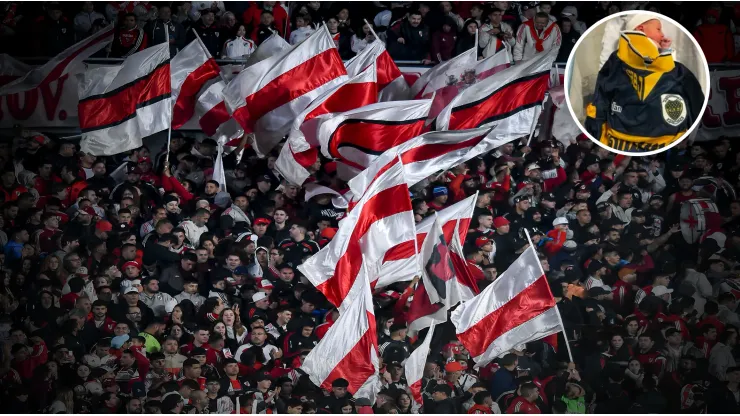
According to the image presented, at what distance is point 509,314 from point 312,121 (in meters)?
3.93

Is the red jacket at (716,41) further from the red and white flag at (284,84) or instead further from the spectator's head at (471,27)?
the red and white flag at (284,84)

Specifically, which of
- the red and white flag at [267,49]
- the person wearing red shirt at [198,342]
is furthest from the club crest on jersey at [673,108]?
the person wearing red shirt at [198,342]

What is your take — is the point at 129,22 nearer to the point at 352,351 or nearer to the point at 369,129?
the point at 369,129

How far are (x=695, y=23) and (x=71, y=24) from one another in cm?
908

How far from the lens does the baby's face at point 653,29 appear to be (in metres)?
16.1

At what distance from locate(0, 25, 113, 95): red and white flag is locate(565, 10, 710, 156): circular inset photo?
6.02m

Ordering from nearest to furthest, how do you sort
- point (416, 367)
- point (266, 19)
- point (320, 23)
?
point (416, 367)
point (266, 19)
point (320, 23)

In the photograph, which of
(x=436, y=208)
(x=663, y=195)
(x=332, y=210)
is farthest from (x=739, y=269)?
(x=332, y=210)

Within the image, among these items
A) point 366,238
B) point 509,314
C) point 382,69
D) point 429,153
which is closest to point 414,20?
point 382,69

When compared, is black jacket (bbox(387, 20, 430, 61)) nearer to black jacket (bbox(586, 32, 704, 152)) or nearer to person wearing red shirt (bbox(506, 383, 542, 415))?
black jacket (bbox(586, 32, 704, 152))

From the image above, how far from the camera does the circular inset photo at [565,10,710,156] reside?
15.5m

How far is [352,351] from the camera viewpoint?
12258 millimetres

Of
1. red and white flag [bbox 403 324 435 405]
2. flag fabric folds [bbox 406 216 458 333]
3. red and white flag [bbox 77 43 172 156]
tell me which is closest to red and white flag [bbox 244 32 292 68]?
red and white flag [bbox 77 43 172 156]

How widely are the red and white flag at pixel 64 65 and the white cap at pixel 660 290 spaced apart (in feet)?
24.7
